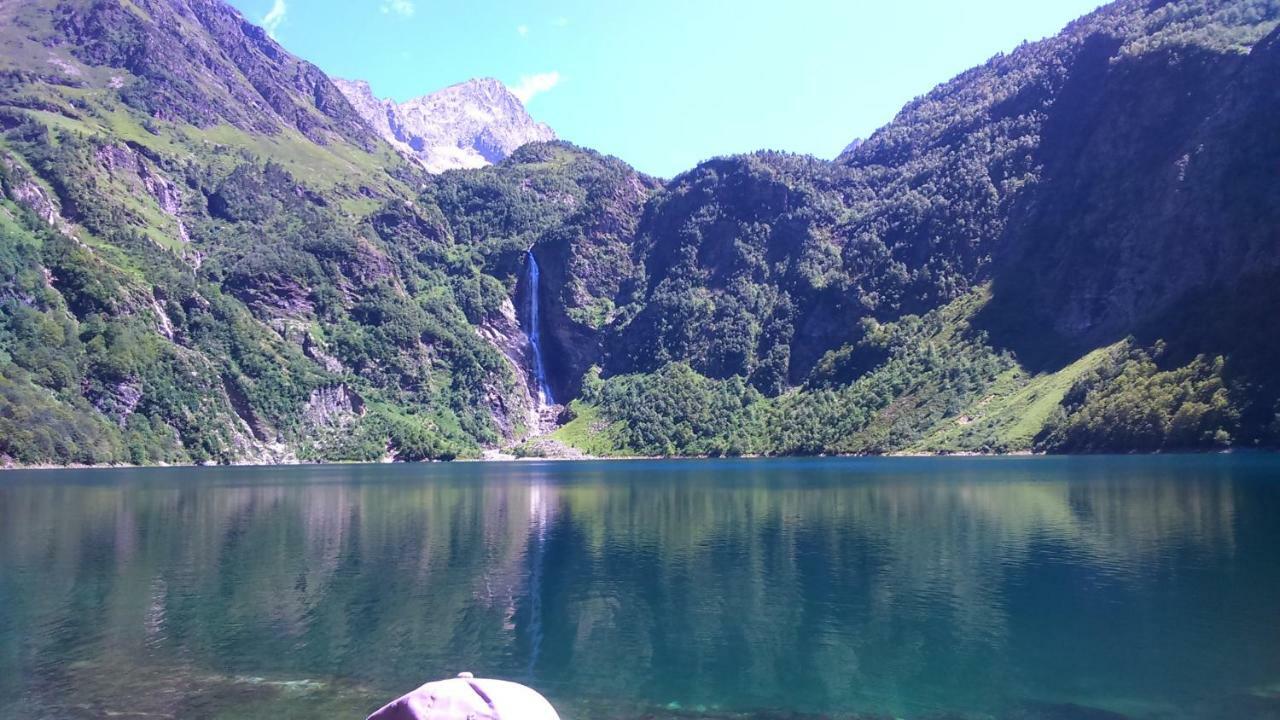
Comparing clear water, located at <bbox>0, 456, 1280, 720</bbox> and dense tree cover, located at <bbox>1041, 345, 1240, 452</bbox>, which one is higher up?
dense tree cover, located at <bbox>1041, 345, 1240, 452</bbox>

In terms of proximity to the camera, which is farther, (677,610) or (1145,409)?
(1145,409)

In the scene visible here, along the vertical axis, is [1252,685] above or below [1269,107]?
below

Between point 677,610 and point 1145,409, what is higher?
point 1145,409

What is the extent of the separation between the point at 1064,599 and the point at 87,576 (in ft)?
182

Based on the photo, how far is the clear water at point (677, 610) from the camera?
29.8 meters

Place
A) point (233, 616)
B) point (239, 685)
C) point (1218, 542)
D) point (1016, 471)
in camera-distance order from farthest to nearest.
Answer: point (1016, 471), point (1218, 542), point (233, 616), point (239, 685)

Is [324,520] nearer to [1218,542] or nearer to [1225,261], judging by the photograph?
[1218,542]

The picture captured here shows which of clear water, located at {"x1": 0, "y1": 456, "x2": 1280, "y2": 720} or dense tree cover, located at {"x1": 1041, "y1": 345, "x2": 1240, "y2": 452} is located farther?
dense tree cover, located at {"x1": 1041, "y1": 345, "x2": 1240, "y2": 452}

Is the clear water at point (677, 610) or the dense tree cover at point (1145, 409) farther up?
the dense tree cover at point (1145, 409)

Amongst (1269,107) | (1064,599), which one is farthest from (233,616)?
(1269,107)

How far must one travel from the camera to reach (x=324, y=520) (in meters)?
82.5

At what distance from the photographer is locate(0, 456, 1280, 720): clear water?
29797 mm

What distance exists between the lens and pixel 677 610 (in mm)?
42812

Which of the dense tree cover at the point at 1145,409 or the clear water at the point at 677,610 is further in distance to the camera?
the dense tree cover at the point at 1145,409
